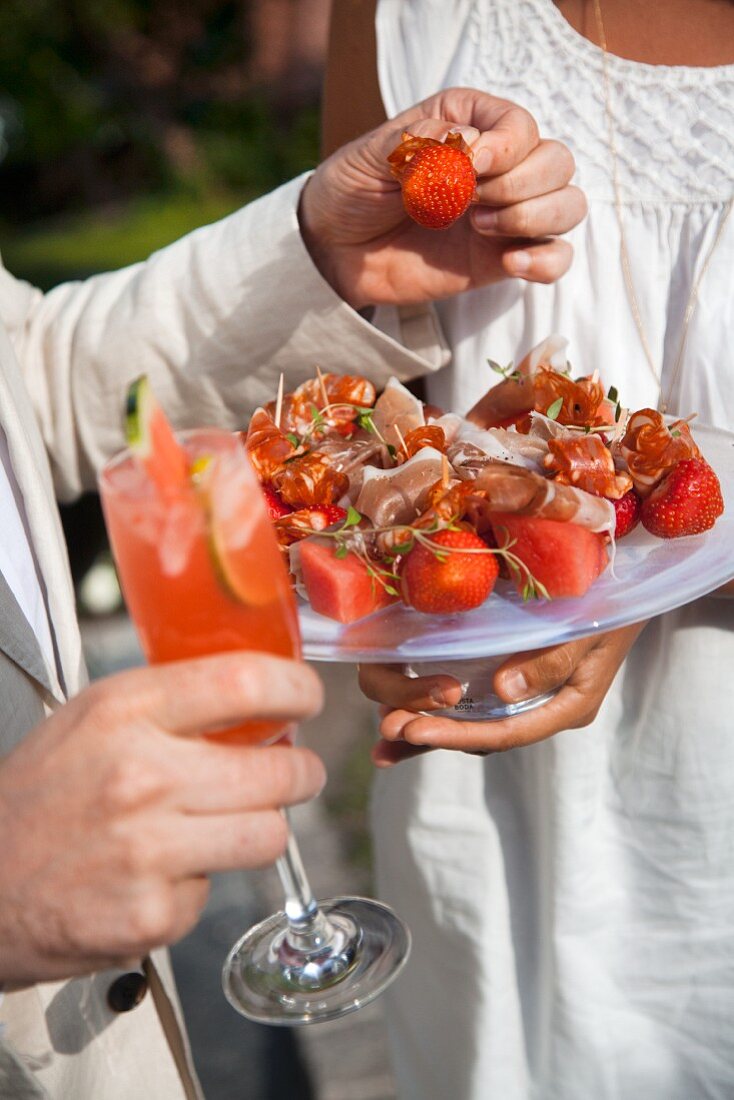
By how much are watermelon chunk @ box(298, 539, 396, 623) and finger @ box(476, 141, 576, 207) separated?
0.65 meters

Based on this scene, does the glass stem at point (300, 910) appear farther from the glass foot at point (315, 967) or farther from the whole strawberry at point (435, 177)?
the whole strawberry at point (435, 177)

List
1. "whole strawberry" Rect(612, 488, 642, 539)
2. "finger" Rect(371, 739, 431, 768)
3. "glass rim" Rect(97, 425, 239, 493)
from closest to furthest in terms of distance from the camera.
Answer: "glass rim" Rect(97, 425, 239, 493), "whole strawberry" Rect(612, 488, 642, 539), "finger" Rect(371, 739, 431, 768)

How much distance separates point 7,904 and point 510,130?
4.03 ft

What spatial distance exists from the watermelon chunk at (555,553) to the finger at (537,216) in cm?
57

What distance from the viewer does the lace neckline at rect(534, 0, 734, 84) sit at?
1.65 meters

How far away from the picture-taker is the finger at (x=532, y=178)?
5.16 feet

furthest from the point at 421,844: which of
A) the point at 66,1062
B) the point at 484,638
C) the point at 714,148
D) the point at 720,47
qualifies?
the point at 720,47

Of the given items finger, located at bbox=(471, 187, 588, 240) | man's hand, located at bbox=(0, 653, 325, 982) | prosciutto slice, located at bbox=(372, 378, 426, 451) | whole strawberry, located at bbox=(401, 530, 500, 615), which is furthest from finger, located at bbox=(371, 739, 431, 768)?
finger, located at bbox=(471, 187, 588, 240)

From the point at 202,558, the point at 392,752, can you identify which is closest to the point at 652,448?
the point at 392,752

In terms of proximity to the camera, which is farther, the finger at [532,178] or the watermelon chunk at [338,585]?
the finger at [532,178]

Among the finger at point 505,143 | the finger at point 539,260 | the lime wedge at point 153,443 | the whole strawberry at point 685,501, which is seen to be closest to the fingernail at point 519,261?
the finger at point 539,260

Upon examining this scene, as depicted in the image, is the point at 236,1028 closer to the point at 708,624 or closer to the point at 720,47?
the point at 708,624

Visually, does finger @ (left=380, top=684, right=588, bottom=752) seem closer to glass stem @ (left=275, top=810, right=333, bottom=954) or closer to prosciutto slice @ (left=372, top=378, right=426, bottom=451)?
→ glass stem @ (left=275, top=810, right=333, bottom=954)

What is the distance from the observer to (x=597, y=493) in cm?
135
